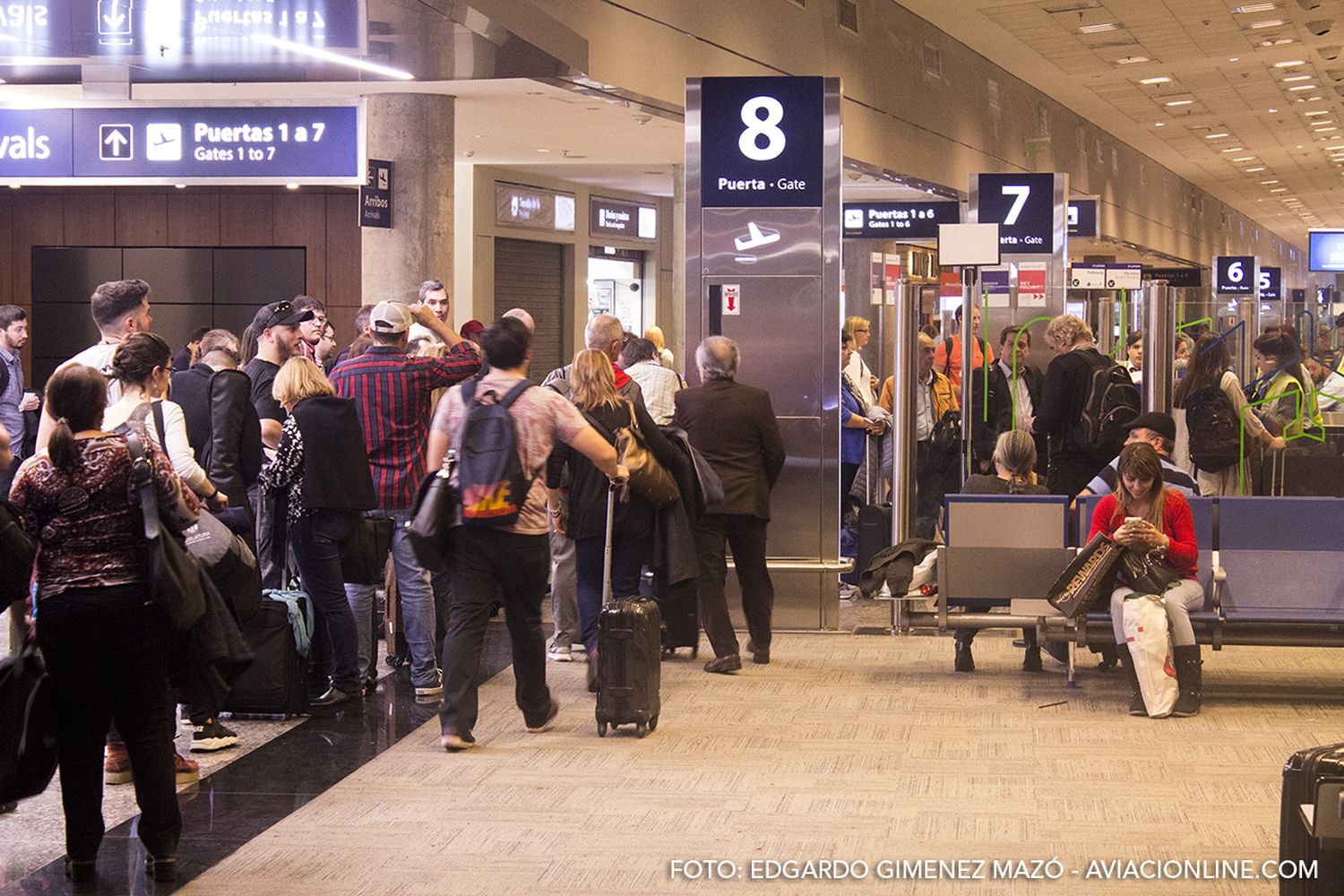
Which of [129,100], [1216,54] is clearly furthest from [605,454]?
[1216,54]

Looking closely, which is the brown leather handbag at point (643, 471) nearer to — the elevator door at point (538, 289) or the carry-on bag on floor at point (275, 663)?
the carry-on bag on floor at point (275, 663)

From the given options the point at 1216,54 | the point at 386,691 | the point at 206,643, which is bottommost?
the point at 386,691

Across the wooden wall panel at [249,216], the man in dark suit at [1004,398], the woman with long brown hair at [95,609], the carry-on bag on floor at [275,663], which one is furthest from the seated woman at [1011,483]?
the wooden wall panel at [249,216]

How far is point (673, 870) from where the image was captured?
4.83m

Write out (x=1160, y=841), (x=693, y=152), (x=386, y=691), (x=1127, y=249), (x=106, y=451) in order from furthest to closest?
(x=1127, y=249), (x=693, y=152), (x=386, y=691), (x=1160, y=841), (x=106, y=451)

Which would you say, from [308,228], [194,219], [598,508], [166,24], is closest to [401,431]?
[598,508]

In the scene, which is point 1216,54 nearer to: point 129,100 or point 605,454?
point 129,100

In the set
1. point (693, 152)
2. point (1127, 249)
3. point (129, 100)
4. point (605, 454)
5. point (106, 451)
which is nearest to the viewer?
point (106, 451)

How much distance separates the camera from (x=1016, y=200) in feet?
53.4

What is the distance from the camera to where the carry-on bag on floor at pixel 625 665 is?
6.55 metres

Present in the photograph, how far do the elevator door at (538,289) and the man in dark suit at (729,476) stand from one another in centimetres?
1086

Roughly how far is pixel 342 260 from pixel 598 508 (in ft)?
32.3

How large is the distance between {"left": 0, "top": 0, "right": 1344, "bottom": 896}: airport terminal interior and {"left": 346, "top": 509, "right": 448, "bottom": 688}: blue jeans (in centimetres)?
2

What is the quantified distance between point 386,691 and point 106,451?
3.14 meters
